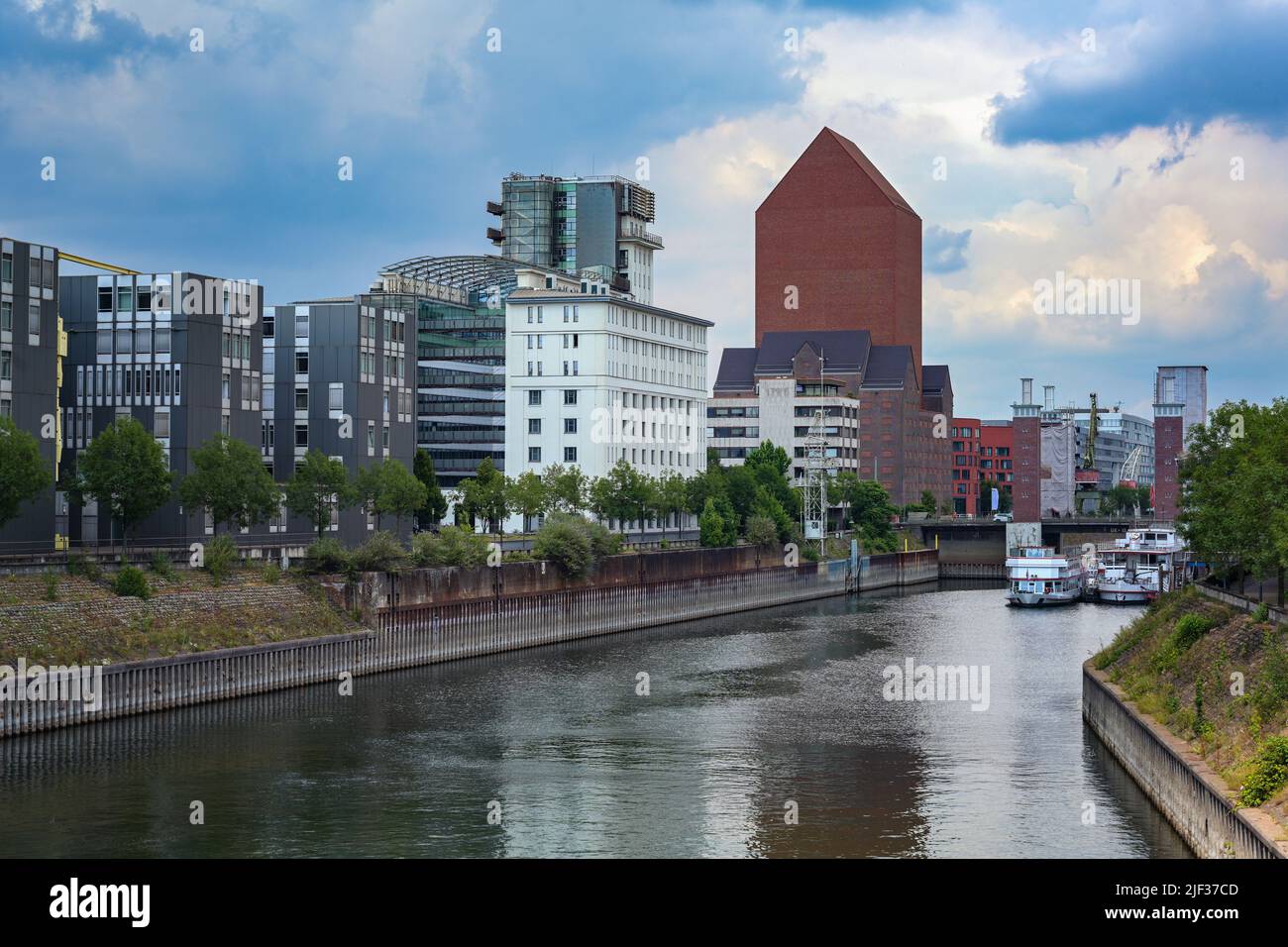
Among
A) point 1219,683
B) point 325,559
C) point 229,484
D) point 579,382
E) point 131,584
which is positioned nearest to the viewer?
point 1219,683

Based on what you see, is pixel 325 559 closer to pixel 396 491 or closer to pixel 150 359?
pixel 396 491

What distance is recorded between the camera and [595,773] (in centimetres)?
4053

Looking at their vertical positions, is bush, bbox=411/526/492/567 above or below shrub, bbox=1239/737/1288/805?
above

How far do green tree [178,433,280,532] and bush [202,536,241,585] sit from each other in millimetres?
A: 7892

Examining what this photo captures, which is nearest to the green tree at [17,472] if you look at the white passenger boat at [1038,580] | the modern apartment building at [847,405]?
the white passenger boat at [1038,580]

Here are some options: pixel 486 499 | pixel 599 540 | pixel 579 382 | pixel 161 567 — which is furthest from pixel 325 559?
pixel 579 382

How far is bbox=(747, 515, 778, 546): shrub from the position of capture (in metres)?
112

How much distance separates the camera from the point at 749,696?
185ft

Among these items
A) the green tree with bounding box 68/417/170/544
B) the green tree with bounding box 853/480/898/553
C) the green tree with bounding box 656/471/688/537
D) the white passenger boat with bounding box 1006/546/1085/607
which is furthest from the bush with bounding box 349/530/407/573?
the green tree with bounding box 853/480/898/553

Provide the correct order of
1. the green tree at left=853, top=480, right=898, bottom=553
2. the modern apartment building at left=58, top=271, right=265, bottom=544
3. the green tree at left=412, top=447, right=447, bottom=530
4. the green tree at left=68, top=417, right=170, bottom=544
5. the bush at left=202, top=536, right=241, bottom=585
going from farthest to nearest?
the green tree at left=853, top=480, right=898, bottom=553, the green tree at left=412, top=447, right=447, bottom=530, the modern apartment building at left=58, top=271, right=265, bottom=544, the green tree at left=68, top=417, right=170, bottom=544, the bush at left=202, top=536, right=241, bottom=585

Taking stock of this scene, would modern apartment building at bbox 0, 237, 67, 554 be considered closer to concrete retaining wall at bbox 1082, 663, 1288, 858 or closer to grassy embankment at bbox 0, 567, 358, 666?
grassy embankment at bbox 0, 567, 358, 666

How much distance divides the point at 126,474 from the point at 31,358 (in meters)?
7.68

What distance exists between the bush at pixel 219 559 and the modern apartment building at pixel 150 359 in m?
17.7
